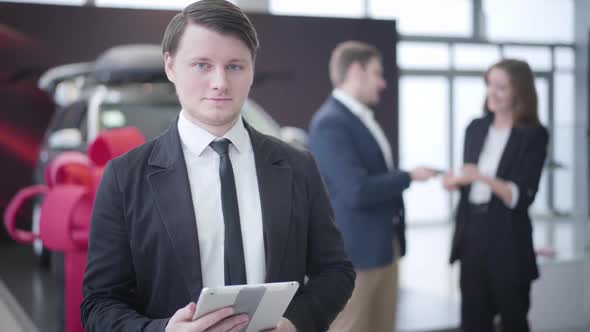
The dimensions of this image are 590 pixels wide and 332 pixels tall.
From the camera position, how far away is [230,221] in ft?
4.10

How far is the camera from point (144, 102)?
4387 millimetres

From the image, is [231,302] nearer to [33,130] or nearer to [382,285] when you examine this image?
[382,285]

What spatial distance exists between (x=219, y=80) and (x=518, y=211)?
70.5 inches

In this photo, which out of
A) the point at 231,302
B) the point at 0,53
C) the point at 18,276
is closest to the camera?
the point at 231,302

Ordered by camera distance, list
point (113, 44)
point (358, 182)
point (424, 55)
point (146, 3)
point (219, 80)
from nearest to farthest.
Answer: point (219, 80) < point (358, 182) < point (113, 44) < point (146, 3) < point (424, 55)

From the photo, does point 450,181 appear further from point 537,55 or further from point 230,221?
point 537,55

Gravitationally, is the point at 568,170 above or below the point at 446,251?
above

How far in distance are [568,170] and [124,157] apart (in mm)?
3679

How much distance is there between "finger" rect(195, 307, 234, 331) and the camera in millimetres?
1091

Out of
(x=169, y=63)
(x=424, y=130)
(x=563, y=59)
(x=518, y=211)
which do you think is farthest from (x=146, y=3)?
(x=424, y=130)

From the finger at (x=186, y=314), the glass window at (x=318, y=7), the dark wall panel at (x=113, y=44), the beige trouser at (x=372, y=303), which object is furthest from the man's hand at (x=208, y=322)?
the glass window at (x=318, y=7)

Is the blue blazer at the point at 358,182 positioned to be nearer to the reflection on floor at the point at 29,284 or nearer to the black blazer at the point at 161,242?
the black blazer at the point at 161,242

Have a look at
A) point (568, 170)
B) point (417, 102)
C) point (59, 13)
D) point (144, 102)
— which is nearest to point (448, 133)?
point (417, 102)

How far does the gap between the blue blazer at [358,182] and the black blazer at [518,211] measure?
1.30 ft
